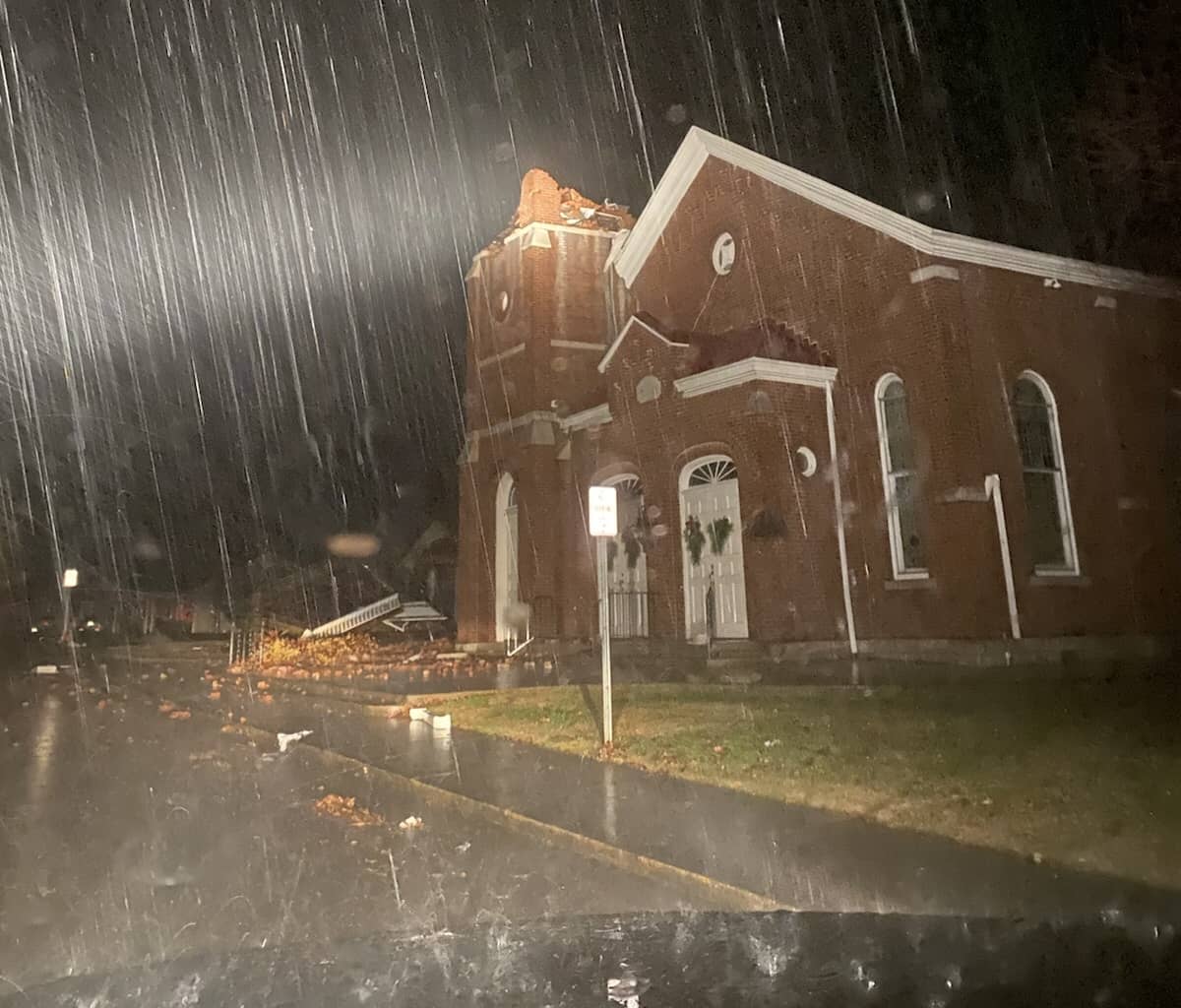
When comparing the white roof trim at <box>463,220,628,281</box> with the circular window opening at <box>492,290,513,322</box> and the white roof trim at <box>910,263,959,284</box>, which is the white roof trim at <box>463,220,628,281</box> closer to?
the circular window opening at <box>492,290,513,322</box>

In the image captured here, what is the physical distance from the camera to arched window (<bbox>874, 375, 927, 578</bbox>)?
15359mm

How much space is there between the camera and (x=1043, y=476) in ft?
51.6

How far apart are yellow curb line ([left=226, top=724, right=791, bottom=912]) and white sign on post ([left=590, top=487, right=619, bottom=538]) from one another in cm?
291

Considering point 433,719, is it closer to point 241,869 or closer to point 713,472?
point 241,869

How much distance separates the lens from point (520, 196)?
24.4m

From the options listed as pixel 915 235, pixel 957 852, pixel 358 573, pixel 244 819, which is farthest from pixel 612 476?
pixel 358 573

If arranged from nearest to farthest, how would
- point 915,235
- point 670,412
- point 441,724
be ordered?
point 441,724 → point 915,235 → point 670,412

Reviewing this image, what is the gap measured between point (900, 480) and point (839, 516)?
43.4 inches

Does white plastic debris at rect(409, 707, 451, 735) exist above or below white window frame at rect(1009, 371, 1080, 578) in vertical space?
below

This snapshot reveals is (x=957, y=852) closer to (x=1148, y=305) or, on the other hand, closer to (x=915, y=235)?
(x=915, y=235)

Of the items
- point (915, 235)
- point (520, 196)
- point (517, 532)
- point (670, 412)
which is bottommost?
point (517, 532)

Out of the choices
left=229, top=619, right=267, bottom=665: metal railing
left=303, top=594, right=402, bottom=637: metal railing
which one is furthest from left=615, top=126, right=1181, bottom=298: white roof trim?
left=303, top=594, right=402, bottom=637: metal railing

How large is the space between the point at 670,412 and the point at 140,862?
11.9m

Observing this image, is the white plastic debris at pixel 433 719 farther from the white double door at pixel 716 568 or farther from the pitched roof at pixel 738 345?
the pitched roof at pixel 738 345
